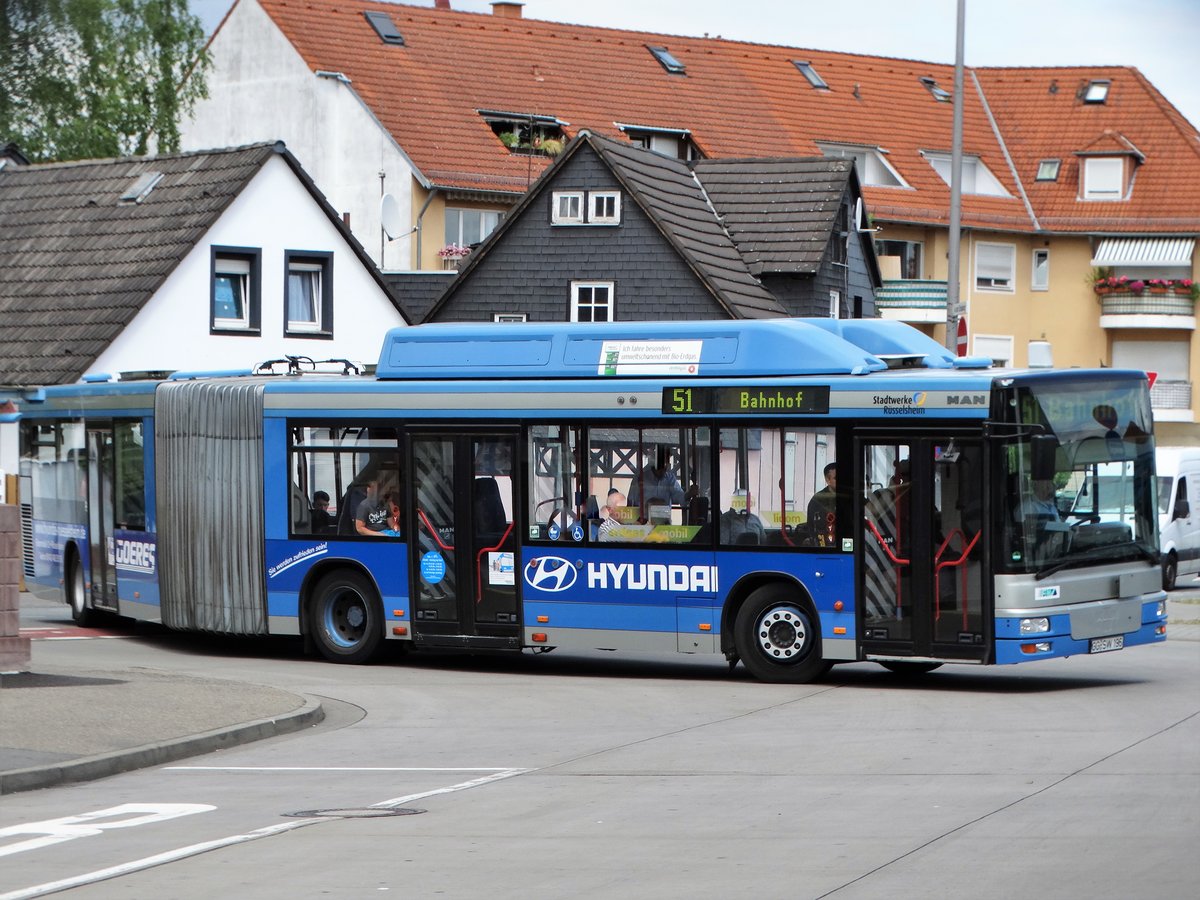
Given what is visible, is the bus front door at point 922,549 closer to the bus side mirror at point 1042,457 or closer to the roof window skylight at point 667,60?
the bus side mirror at point 1042,457

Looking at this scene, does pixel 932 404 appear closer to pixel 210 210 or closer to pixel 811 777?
pixel 811 777

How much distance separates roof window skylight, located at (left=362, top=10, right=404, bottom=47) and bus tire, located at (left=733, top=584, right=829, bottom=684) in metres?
A: 41.7

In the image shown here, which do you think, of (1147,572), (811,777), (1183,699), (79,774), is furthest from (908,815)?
(1147,572)

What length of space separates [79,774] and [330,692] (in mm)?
5116

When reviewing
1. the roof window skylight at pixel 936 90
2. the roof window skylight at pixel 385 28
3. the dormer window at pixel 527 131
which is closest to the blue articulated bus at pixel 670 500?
the dormer window at pixel 527 131

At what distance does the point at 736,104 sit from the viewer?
62.0m

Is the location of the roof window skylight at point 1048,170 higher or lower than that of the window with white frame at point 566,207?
higher

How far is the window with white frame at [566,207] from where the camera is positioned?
47281 millimetres

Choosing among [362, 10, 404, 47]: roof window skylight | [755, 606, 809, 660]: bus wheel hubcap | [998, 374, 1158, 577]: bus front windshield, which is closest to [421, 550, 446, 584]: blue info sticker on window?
[755, 606, 809, 660]: bus wheel hubcap

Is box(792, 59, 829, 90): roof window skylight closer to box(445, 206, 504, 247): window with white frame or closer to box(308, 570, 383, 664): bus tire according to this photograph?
box(445, 206, 504, 247): window with white frame

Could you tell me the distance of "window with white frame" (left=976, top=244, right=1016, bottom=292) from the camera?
64.1m

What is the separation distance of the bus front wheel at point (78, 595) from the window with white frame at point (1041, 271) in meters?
47.3

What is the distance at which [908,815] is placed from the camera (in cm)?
937

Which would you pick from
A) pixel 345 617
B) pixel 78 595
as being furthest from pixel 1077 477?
pixel 78 595
